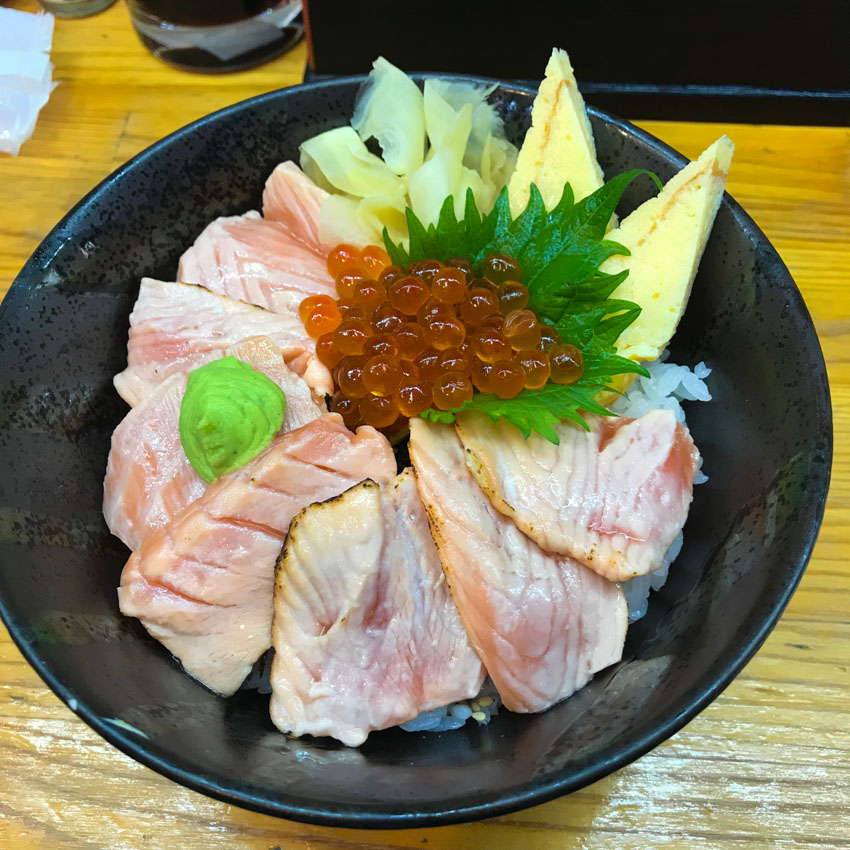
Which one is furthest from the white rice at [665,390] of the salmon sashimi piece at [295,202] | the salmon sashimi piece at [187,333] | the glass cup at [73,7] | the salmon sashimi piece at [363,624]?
the glass cup at [73,7]

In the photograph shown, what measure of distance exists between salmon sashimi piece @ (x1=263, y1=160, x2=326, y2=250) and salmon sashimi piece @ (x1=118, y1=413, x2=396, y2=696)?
61 cm

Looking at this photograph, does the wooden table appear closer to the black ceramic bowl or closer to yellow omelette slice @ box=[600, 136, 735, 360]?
the black ceramic bowl

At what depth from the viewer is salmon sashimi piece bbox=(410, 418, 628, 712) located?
3.77ft

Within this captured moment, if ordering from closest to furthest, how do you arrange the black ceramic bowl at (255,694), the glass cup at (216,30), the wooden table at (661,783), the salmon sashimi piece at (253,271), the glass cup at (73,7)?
the black ceramic bowl at (255,694)
the wooden table at (661,783)
the salmon sashimi piece at (253,271)
the glass cup at (216,30)
the glass cup at (73,7)

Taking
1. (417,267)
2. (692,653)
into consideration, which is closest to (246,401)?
(417,267)

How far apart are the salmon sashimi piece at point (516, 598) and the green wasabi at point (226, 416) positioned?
0.91ft

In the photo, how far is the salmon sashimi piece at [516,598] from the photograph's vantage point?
1.15 meters

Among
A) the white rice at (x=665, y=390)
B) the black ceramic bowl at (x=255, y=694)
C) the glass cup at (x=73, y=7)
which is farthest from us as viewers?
the glass cup at (x=73, y=7)

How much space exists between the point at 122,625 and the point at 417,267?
2.75 feet

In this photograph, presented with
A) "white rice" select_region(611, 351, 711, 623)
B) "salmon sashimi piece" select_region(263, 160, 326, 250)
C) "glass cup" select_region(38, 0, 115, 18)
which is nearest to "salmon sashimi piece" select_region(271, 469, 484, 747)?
"white rice" select_region(611, 351, 711, 623)

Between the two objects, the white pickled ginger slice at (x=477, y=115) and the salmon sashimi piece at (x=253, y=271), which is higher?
the white pickled ginger slice at (x=477, y=115)

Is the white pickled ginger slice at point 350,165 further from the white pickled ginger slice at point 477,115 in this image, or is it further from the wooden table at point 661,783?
the wooden table at point 661,783

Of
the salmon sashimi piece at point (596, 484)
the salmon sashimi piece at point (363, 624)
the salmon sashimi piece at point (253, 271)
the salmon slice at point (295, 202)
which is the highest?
the salmon slice at point (295, 202)

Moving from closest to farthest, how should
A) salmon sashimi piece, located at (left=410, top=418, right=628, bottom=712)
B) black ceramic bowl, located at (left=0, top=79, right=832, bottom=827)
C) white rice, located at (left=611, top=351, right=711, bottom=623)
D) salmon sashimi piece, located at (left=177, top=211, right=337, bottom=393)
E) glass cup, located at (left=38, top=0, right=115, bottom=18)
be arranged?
black ceramic bowl, located at (left=0, top=79, right=832, bottom=827) < salmon sashimi piece, located at (left=410, top=418, right=628, bottom=712) < white rice, located at (left=611, top=351, right=711, bottom=623) < salmon sashimi piece, located at (left=177, top=211, right=337, bottom=393) < glass cup, located at (left=38, top=0, right=115, bottom=18)
